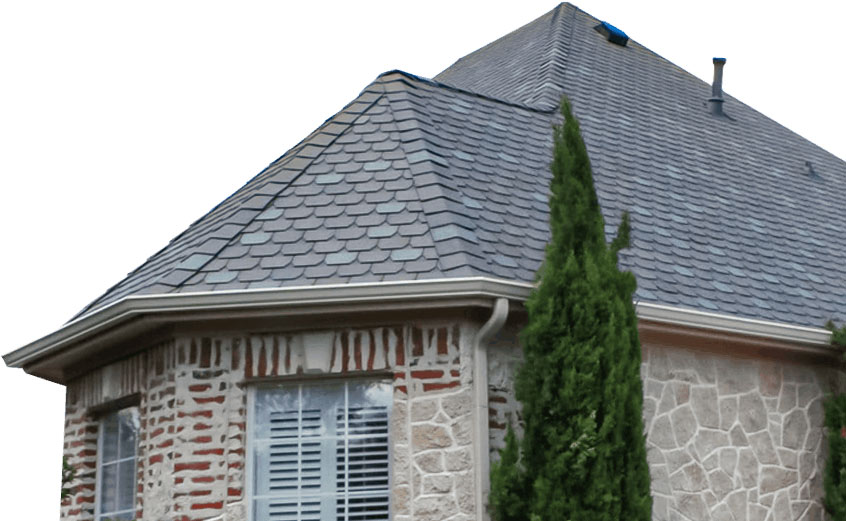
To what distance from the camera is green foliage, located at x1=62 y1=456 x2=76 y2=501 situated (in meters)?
11.4

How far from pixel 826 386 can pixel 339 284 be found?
4736 millimetres

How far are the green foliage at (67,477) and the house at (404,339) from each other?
122 mm

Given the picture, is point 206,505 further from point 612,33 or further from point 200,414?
point 612,33

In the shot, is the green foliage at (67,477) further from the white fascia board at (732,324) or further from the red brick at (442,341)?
the white fascia board at (732,324)

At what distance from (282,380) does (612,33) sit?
29.4ft

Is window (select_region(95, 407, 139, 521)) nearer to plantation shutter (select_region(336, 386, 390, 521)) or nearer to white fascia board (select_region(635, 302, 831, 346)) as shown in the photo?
plantation shutter (select_region(336, 386, 390, 521))

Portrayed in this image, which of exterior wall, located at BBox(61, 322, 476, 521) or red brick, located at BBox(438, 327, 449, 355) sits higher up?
red brick, located at BBox(438, 327, 449, 355)

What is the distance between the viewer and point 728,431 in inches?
425

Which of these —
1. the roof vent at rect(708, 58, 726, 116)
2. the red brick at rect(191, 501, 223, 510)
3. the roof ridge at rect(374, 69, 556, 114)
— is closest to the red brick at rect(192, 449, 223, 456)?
the red brick at rect(191, 501, 223, 510)

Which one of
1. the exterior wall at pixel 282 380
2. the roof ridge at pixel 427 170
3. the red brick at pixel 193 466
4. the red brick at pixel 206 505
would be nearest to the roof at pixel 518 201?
the roof ridge at pixel 427 170

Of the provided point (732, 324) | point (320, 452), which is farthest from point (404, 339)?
point (732, 324)

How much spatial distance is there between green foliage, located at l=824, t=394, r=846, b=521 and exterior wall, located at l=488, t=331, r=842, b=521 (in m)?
0.15

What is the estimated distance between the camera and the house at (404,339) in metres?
9.59

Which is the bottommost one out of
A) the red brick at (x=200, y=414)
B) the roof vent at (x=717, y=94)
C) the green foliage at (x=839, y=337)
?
the red brick at (x=200, y=414)
